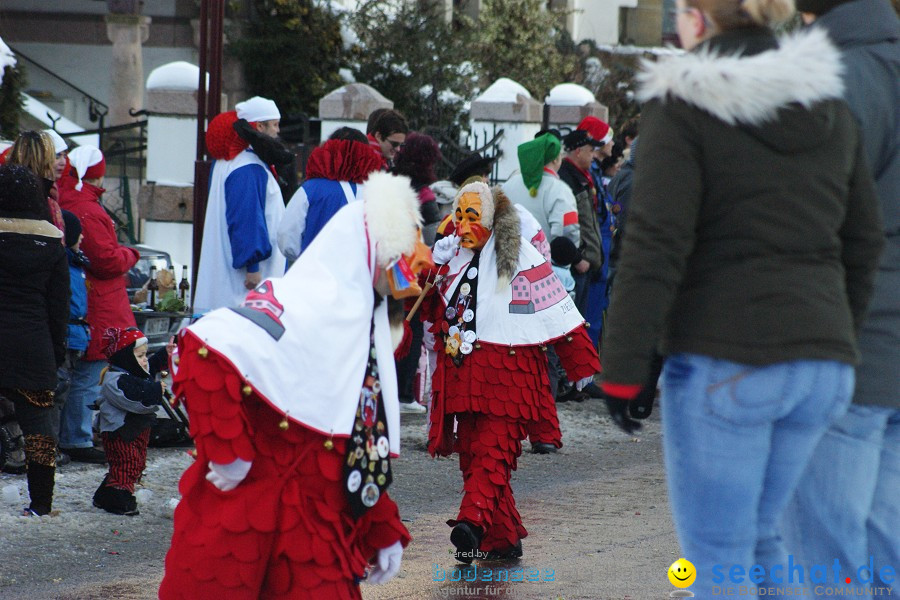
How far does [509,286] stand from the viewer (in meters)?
6.29

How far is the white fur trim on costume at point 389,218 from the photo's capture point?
4.04 metres

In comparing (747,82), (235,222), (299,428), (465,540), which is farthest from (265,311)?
(235,222)

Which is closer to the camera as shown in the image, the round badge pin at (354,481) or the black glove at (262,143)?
the round badge pin at (354,481)

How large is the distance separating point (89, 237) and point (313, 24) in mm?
11900

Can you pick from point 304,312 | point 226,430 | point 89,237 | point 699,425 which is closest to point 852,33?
point 699,425

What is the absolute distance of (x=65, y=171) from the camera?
7.65 metres

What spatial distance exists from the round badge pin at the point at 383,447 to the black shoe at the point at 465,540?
6.01ft

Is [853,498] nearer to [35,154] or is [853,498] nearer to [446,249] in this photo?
[446,249]

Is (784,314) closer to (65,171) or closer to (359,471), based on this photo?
(359,471)

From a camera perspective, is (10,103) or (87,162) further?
(10,103)

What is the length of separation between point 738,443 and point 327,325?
1301 mm

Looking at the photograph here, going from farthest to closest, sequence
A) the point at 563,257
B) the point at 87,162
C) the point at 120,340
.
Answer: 1. the point at 563,257
2. the point at 87,162
3. the point at 120,340

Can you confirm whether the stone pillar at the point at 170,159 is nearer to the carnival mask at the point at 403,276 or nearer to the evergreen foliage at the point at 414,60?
the evergreen foliage at the point at 414,60

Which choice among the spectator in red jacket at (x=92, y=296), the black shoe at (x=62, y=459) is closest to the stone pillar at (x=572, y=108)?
the spectator in red jacket at (x=92, y=296)
